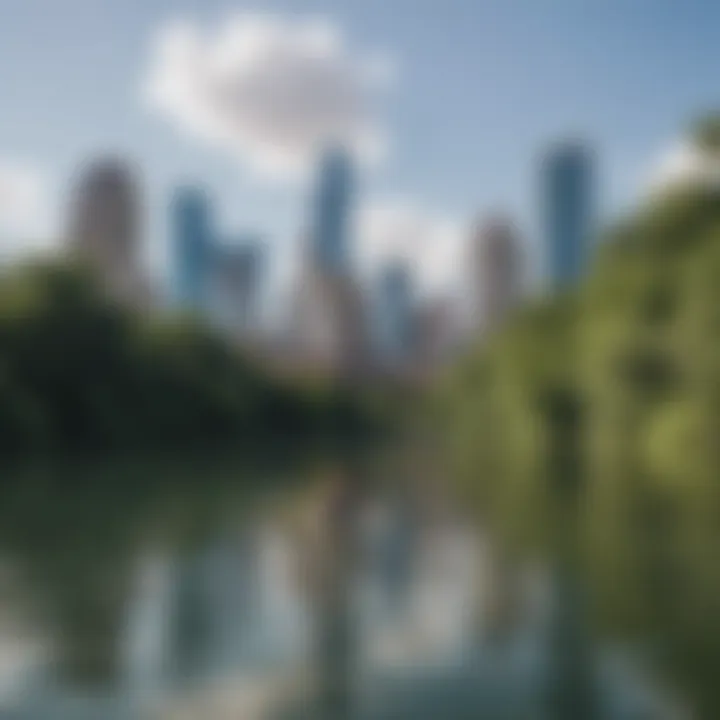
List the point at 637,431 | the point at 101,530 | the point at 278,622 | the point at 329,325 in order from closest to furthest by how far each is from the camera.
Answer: the point at 278,622 → the point at 101,530 → the point at 637,431 → the point at 329,325

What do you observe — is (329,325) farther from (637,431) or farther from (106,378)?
(637,431)

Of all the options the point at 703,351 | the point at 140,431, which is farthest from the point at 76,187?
the point at 703,351

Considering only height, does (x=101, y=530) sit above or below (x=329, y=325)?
below

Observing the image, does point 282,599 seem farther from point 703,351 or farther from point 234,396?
point 234,396

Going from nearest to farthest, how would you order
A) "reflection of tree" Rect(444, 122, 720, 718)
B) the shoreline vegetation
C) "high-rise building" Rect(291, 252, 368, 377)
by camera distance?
"reflection of tree" Rect(444, 122, 720, 718), the shoreline vegetation, "high-rise building" Rect(291, 252, 368, 377)

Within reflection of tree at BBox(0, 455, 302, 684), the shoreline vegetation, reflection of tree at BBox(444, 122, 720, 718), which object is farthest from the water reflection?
the shoreline vegetation

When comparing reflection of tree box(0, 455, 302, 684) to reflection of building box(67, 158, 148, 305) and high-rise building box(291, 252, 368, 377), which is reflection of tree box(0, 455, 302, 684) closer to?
high-rise building box(291, 252, 368, 377)

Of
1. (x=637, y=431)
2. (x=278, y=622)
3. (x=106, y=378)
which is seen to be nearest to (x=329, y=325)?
(x=106, y=378)

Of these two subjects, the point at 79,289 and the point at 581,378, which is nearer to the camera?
the point at 581,378
